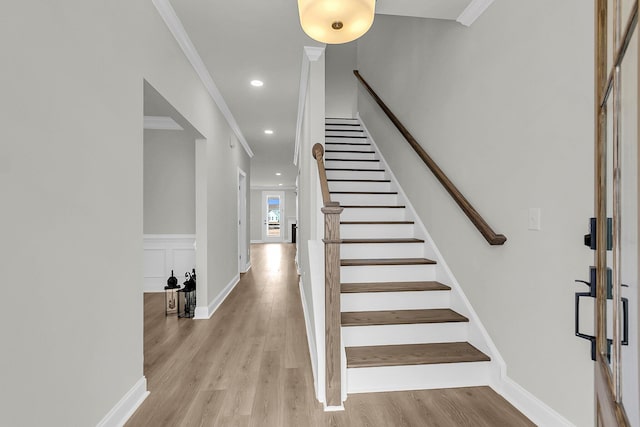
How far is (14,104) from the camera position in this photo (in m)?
1.12

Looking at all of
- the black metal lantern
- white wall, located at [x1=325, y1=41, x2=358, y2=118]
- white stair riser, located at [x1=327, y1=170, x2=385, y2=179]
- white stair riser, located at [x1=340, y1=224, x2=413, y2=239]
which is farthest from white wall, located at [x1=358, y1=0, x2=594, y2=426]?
white wall, located at [x1=325, y1=41, x2=358, y2=118]

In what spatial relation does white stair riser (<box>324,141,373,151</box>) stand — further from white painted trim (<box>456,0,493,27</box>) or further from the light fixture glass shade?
the light fixture glass shade

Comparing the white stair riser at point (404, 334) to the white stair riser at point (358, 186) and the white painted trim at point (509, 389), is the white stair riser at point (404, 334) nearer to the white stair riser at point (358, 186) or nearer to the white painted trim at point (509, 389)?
the white painted trim at point (509, 389)

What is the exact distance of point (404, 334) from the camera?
2.30 m

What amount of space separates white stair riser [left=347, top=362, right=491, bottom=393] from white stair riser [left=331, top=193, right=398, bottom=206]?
1900 millimetres

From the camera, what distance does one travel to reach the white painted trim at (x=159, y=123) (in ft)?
14.6

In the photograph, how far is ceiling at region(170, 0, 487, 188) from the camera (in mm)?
2320

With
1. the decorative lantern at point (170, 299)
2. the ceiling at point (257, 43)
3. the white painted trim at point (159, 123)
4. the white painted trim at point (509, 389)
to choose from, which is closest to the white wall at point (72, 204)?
the ceiling at point (257, 43)

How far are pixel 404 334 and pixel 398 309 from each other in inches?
9.7

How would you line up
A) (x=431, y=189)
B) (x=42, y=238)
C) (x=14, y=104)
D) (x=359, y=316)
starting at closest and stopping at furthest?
1. (x=14, y=104)
2. (x=42, y=238)
3. (x=359, y=316)
4. (x=431, y=189)

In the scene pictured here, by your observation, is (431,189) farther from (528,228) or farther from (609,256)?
(609,256)

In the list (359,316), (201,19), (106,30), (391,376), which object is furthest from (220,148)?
(391,376)

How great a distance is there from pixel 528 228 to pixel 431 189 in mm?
1177

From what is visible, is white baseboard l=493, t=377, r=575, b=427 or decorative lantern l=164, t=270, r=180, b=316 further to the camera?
decorative lantern l=164, t=270, r=180, b=316
